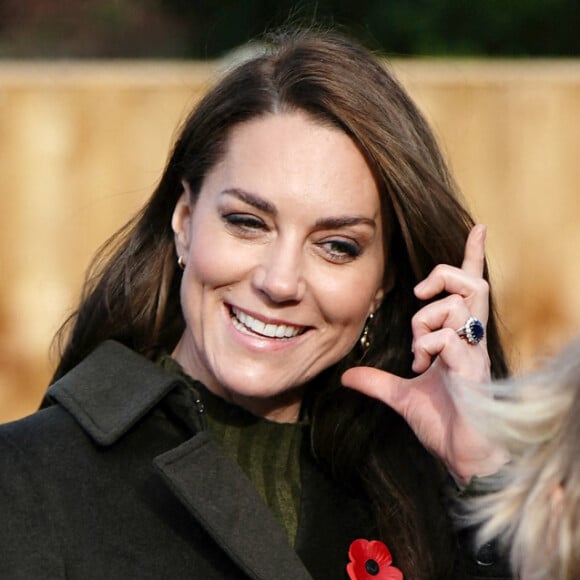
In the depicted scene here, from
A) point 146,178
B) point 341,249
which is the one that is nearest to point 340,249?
point 341,249

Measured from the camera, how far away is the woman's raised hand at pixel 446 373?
339cm

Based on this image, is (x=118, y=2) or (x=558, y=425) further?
(x=118, y=2)

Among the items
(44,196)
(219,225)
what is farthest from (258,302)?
(44,196)

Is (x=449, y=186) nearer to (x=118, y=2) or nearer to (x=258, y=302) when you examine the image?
(x=258, y=302)

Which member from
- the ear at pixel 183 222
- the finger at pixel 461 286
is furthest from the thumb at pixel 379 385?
the ear at pixel 183 222

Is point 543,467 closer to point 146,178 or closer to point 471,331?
point 471,331

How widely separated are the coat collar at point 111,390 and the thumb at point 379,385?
1.36 feet

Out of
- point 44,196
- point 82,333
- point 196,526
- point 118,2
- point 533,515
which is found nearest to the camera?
point 533,515

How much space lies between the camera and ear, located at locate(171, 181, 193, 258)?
11.7 feet

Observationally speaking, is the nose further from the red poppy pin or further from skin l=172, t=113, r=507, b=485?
the red poppy pin

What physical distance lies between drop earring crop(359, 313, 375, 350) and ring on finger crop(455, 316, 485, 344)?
276mm

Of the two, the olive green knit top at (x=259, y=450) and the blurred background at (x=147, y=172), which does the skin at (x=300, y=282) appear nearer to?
the olive green knit top at (x=259, y=450)

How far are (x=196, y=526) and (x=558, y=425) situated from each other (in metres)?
0.94

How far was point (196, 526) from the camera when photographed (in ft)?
10.6
